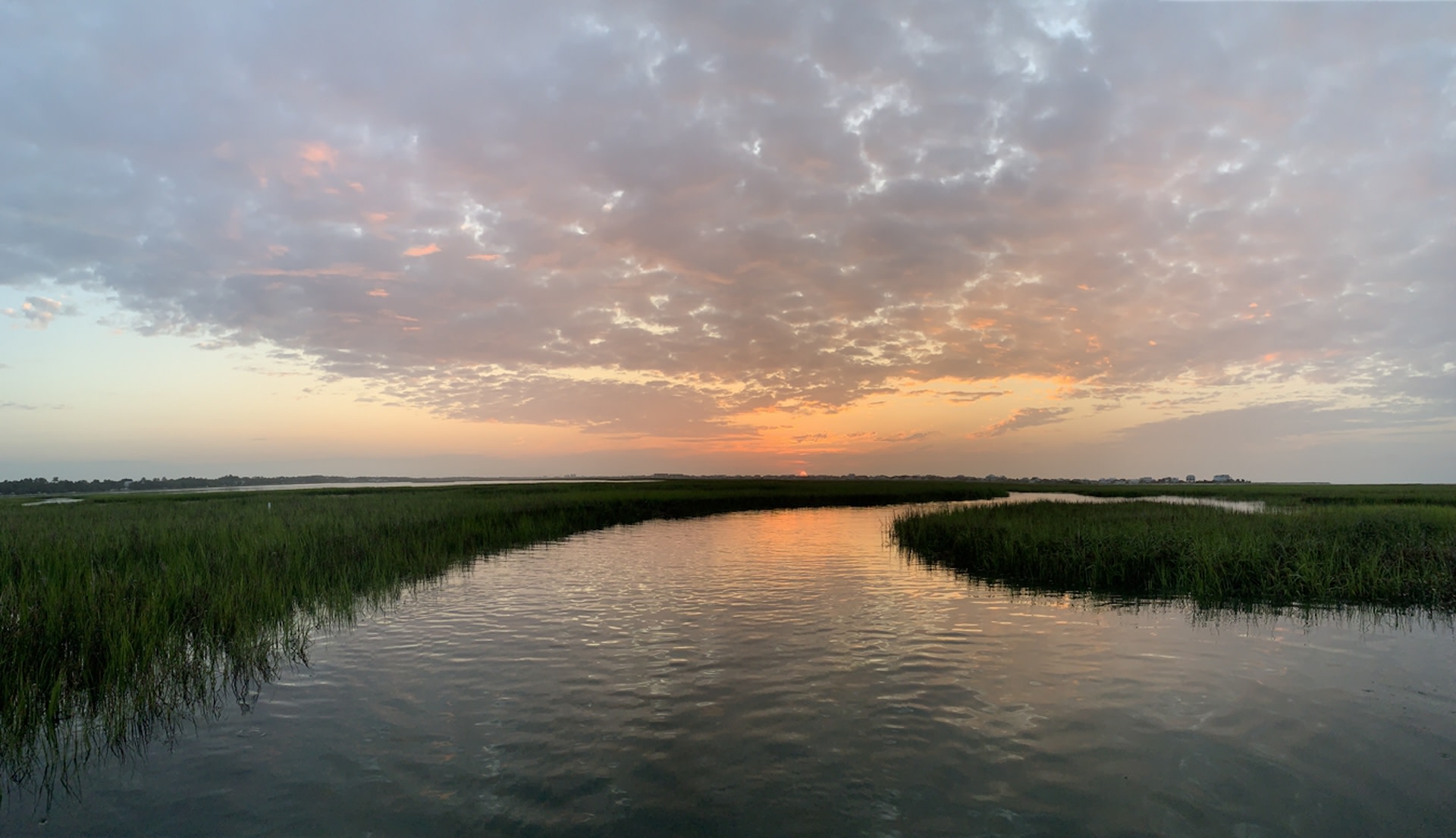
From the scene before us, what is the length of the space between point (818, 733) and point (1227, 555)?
1705 cm

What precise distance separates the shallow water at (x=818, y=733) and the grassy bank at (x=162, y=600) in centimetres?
94

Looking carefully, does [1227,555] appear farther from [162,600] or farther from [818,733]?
[162,600]

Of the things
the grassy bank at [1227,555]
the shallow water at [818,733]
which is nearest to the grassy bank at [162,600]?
the shallow water at [818,733]

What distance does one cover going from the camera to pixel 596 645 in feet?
41.6

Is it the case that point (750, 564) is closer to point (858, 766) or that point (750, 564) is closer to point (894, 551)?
point (894, 551)

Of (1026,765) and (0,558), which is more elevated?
(0,558)

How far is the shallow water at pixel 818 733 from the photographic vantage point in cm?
652

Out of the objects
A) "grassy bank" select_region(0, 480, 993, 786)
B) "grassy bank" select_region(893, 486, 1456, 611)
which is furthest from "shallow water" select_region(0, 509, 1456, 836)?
"grassy bank" select_region(893, 486, 1456, 611)

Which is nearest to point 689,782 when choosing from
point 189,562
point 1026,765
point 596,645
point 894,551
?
point 1026,765

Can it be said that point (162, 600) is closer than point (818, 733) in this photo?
No

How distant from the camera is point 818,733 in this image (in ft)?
28.0

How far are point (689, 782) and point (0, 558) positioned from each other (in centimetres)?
1859

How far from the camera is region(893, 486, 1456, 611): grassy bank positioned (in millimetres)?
17062

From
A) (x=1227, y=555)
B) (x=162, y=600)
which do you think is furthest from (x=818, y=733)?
(x=1227, y=555)
